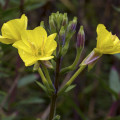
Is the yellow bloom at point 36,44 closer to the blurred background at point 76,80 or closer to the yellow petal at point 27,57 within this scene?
the yellow petal at point 27,57

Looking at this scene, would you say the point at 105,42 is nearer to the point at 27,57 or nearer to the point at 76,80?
the point at 27,57

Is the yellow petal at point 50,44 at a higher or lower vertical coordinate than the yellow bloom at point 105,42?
higher

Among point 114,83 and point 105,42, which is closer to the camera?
point 105,42

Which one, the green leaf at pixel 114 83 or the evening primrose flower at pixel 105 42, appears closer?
the evening primrose flower at pixel 105 42

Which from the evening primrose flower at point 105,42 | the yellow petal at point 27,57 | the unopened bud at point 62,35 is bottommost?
the evening primrose flower at point 105,42

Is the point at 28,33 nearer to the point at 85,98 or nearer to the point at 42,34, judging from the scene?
the point at 42,34

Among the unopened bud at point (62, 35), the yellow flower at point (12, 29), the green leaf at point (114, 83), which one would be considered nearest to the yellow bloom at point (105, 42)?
the unopened bud at point (62, 35)

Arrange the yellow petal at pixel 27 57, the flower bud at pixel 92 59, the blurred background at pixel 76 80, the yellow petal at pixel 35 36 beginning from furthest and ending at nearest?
1. the blurred background at pixel 76 80
2. the flower bud at pixel 92 59
3. the yellow petal at pixel 35 36
4. the yellow petal at pixel 27 57

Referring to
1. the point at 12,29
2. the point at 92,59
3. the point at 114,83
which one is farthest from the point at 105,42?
the point at 114,83

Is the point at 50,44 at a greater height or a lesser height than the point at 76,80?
greater
